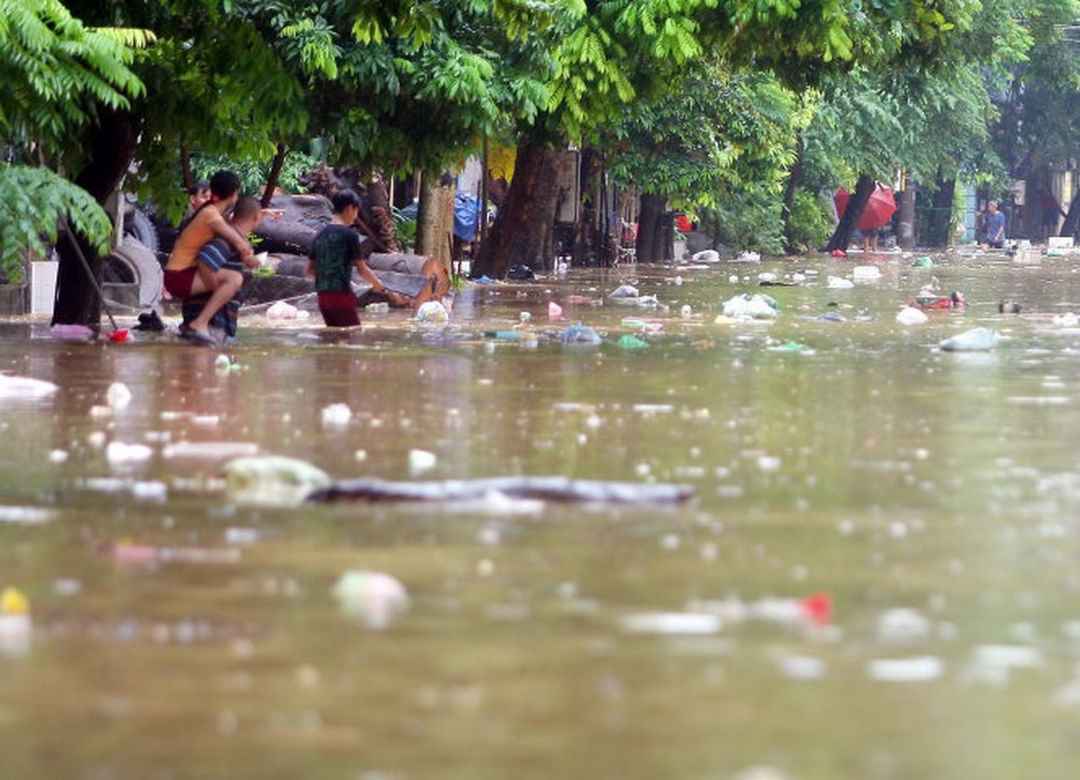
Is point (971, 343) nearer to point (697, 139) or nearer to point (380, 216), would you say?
point (380, 216)

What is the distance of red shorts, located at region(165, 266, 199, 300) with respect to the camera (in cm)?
1498

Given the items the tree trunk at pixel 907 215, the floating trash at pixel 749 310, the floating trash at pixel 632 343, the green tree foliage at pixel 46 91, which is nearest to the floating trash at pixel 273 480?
the green tree foliage at pixel 46 91

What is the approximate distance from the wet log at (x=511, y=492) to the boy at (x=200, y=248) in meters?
8.32

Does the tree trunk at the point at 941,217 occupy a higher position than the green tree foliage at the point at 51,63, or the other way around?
the green tree foliage at the point at 51,63

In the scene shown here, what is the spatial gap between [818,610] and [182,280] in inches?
426

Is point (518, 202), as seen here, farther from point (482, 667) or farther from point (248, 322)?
point (482, 667)

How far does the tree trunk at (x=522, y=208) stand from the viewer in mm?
27734

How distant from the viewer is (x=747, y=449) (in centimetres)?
791

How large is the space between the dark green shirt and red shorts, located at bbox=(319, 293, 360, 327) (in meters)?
0.05

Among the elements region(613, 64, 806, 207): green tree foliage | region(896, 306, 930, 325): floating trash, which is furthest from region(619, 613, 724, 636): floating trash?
region(613, 64, 806, 207): green tree foliage

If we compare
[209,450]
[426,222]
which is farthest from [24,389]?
[426,222]

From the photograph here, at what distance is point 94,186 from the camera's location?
15.0 meters

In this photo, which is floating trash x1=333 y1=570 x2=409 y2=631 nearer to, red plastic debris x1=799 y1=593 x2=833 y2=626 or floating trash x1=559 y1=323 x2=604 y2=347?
red plastic debris x1=799 y1=593 x2=833 y2=626

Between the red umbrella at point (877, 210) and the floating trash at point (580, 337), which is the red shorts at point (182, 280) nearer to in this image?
the floating trash at point (580, 337)
